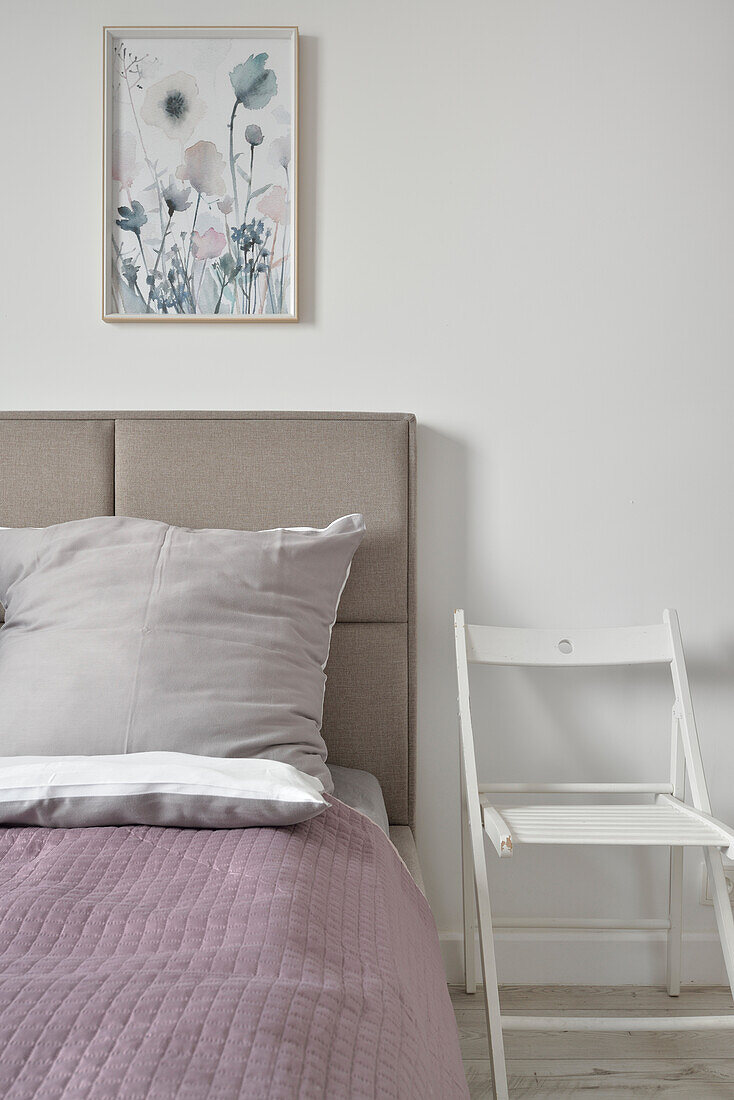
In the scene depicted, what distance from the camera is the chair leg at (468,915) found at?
159cm

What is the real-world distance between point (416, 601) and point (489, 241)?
2.52 ft

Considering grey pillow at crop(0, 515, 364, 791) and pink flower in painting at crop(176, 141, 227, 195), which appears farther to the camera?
pink flower in painting at crop(176, 141, 227, 195)

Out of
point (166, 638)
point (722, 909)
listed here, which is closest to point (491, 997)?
point (722, 909)

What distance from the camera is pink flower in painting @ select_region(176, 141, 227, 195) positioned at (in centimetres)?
166

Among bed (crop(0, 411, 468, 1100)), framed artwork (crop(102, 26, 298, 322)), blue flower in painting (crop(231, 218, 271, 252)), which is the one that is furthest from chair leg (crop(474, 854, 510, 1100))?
blue flower in painting (crop(231, 218, 271, 252))

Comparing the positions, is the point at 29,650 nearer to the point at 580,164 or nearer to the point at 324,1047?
the point at 324,1047

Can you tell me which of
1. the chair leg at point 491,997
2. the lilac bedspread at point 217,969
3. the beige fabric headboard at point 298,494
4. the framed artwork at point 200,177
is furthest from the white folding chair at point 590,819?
the framed artwork at point 200,177

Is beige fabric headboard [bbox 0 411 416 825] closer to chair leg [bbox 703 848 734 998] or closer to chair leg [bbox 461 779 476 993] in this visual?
chair leg [bbox 461 779 476 993]

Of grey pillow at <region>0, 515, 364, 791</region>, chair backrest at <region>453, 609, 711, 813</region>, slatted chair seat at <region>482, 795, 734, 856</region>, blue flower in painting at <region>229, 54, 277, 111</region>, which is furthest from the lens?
blue flower in painting at <region>229, 54, 277, 111</region>

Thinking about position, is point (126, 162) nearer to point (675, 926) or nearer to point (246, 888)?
point (246, 888)

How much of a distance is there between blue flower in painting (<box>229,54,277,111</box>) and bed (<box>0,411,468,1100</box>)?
2.17 ft

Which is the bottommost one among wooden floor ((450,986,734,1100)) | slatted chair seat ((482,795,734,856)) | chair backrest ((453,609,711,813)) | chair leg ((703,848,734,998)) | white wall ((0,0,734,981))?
wooden floor ((450,986,734,1100))

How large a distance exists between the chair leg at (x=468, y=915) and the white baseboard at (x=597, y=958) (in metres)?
0.05

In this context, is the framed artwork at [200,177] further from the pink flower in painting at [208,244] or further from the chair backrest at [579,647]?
the chair backrest at [579,647]
